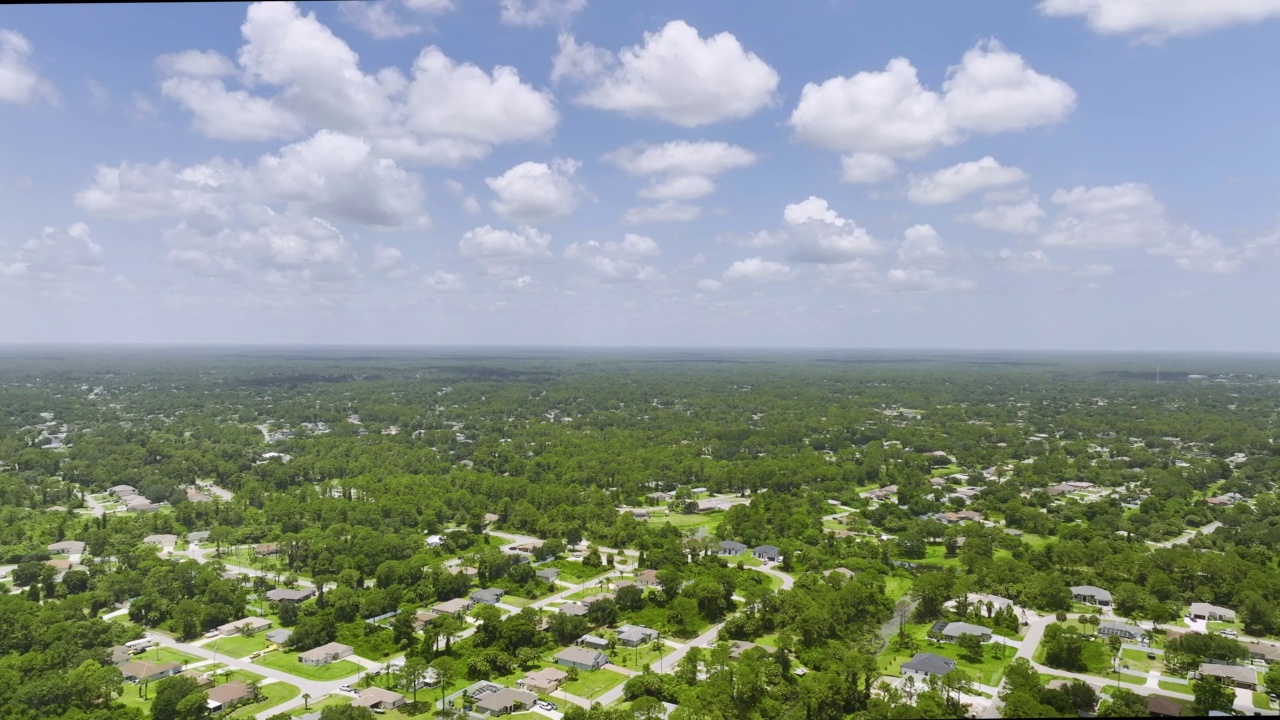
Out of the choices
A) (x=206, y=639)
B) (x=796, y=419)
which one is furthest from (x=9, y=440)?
(x=796, y=419)

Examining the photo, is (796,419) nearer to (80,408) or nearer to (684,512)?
(684,512)

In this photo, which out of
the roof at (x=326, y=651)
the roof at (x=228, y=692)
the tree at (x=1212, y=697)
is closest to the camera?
the tree at (x=1212, y=697)

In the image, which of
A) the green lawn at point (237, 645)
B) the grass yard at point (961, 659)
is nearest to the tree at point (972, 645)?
the grass yard at point (961, 659)

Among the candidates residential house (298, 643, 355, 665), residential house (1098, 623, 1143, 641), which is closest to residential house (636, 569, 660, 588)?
residential house (298, 643, 355, 665)

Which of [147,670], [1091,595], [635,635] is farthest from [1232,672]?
[147,670]

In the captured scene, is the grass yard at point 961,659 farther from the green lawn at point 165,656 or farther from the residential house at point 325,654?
the green lawn at point 165,656

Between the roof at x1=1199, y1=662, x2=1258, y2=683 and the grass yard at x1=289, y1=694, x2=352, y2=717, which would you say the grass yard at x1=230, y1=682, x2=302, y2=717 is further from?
the roof at x1=1199, y1=662, x2=1258, y2=683
